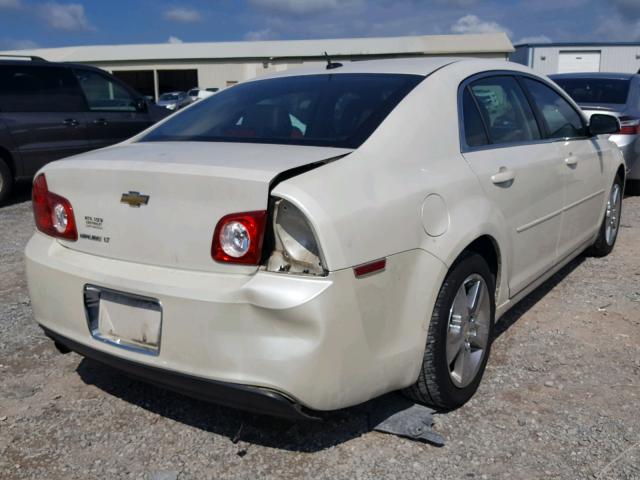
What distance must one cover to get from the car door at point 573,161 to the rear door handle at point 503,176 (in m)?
0.81

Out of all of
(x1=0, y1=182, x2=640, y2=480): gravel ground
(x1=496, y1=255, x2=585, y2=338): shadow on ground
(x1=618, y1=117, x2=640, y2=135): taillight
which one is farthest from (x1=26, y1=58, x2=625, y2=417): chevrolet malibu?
(x1=618, y1=117, x2=640, y2=135): taillight

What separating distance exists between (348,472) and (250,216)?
1.06 m

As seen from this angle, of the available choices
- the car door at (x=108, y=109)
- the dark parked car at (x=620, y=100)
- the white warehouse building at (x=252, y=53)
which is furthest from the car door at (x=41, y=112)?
the white warehouse building at (x=252, y=53)

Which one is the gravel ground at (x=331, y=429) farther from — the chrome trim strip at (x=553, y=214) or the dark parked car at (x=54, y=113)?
the dark parked car at (x=54, y=113)

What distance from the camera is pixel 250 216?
91.9 inches

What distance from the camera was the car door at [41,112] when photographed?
8023 mm

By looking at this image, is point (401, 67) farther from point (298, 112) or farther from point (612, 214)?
point (612, 214)

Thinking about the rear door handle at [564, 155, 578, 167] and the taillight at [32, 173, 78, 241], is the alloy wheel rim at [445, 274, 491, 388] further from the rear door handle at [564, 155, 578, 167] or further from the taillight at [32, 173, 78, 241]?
the taillight at [32, 173, 78, 241]

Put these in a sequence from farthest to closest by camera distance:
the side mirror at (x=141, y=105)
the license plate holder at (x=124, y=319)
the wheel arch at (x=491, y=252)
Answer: the side mirror at (x=141, y=105), the wheel arch at (x=491, y=252), the license plate holder at (x=124, y=319)

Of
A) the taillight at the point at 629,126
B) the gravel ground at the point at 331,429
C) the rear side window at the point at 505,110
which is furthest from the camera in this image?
the taillight at the point at 629,126

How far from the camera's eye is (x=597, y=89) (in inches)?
333

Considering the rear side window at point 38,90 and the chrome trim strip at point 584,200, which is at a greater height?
the rear side window at point 38,90

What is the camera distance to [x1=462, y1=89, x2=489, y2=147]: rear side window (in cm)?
319

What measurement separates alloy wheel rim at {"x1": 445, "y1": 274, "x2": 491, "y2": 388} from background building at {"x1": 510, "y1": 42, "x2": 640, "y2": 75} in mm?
36033
